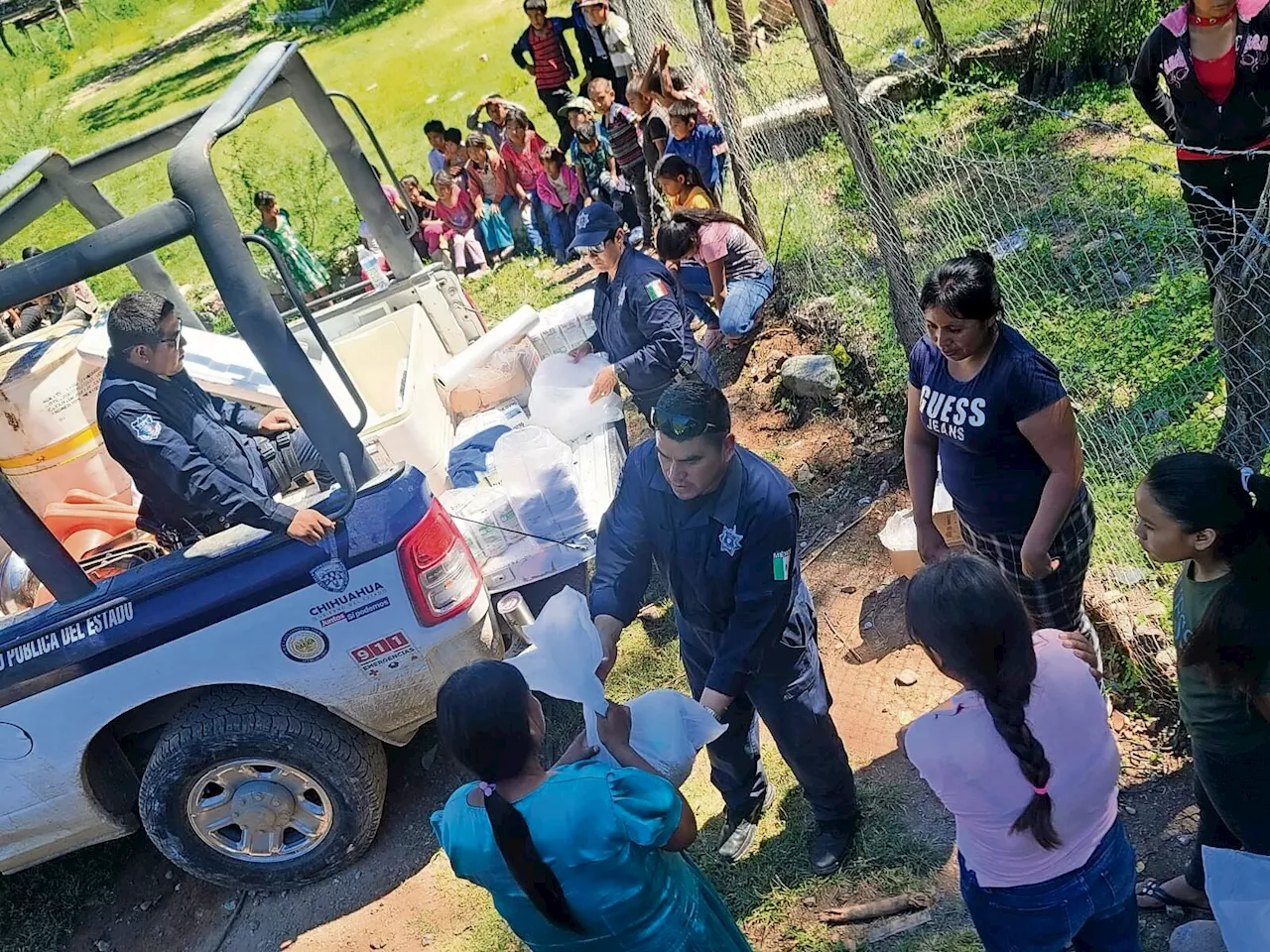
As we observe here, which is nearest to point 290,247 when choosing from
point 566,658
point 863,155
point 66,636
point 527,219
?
point 527,219

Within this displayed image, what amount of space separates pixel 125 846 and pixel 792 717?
315 centimetres

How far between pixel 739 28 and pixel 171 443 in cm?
861

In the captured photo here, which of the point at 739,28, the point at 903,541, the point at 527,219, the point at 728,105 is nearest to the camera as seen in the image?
the point at 903,541

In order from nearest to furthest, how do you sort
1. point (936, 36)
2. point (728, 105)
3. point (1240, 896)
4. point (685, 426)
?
point (1240, 896) → point (685, 426) → point (728, 105) → point (936, 36)

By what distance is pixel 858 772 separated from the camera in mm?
3570

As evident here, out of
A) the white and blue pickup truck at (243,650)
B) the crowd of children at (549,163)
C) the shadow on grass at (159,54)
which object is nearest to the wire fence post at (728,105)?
the crowd of children at (549,163)

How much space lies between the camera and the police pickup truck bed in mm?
3404

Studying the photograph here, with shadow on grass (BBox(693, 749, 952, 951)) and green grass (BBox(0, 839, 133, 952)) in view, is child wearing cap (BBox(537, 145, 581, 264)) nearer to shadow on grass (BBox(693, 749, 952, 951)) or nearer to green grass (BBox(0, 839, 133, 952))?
green grass (BBox(0, 839, 133, 952))

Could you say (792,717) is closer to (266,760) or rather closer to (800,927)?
(800,927)

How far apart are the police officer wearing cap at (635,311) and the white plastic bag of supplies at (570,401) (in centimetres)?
22

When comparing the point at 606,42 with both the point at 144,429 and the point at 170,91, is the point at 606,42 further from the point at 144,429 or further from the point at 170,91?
the point at 170,91

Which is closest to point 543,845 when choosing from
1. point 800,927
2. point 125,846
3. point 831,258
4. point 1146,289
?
point 800,927

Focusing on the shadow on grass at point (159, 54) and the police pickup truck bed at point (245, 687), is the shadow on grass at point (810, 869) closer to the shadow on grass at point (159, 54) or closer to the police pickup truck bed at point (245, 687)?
the police pickup truck bed at point (245, 687)

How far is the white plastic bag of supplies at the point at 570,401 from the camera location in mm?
4816
